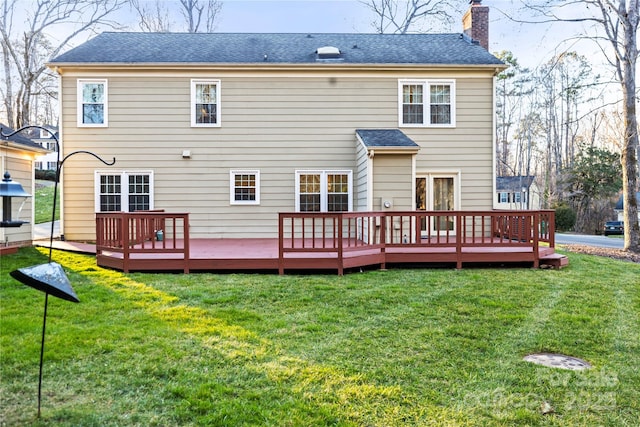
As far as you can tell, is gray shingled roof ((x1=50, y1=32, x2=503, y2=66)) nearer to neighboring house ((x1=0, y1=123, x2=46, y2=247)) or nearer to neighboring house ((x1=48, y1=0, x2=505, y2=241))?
neighboring house ((x1=48, y1=0, x2=505, y2=241))

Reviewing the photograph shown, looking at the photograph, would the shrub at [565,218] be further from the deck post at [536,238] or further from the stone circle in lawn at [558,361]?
A: the stone circle in lawn at [558,361]

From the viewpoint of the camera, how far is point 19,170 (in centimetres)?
943

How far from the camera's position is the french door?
10.7 m

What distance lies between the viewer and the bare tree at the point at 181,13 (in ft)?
71.9

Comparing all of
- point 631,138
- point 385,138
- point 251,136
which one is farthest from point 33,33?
point 631,138

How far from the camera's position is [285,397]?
283 centimetres

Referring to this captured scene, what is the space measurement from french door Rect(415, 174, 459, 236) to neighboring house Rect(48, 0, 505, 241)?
0.03m

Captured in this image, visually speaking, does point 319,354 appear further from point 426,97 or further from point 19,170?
point 19,170

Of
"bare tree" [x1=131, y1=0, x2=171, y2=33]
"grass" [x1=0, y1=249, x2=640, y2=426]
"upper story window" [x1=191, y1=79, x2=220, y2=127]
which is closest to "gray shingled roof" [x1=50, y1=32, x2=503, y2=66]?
"upper story window" [x1=191, y1=79, x2=220, y2=127]

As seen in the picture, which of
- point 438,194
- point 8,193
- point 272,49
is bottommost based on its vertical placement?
point 8,193

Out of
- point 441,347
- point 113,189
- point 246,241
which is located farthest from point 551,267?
point 113,189

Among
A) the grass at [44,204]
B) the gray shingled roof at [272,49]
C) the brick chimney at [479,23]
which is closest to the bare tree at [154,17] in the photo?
the grass at [44,204]

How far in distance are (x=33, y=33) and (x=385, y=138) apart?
72.3 feet

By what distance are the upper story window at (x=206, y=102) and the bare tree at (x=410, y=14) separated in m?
12.5
